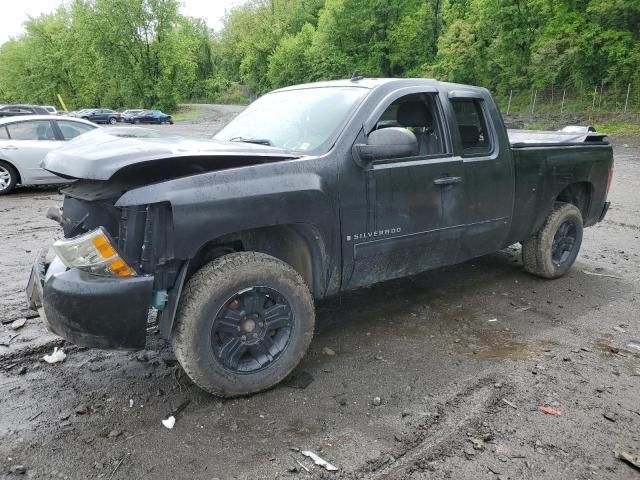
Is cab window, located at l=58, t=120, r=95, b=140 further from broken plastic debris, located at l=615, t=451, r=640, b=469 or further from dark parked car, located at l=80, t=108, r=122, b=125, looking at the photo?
dark parked car, located at l=80, t=108, r=122, b=125

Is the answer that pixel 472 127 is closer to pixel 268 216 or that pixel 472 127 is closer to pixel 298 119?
pixel 298 119

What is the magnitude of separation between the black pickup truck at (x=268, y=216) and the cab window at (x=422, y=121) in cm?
1

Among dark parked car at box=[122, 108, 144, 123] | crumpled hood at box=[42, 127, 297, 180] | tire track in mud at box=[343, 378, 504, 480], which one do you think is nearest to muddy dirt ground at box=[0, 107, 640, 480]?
tire track in mud at box=[343, 378, 504, 480]

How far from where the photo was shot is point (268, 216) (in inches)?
120

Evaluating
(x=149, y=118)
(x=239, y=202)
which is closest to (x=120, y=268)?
(x=239, y=202)

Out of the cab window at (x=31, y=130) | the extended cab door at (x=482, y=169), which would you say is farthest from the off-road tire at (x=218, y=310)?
the cab window at (x=31, y=130)

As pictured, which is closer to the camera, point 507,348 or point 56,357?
point 56,357

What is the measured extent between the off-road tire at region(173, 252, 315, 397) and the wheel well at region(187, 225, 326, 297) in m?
0.20

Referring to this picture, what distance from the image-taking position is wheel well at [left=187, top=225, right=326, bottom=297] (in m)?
3.23

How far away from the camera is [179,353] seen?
2.91 meters

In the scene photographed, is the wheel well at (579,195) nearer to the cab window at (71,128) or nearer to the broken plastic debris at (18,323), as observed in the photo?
the broken plastic debris at (18,323)

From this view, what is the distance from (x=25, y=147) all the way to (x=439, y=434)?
32.9ft

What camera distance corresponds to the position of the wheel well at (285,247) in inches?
127

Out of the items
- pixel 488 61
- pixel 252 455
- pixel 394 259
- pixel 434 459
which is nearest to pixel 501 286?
pixel 394 259
